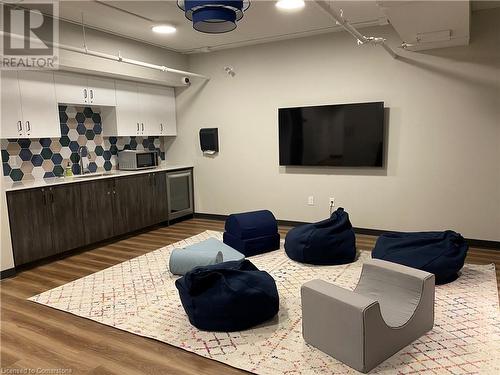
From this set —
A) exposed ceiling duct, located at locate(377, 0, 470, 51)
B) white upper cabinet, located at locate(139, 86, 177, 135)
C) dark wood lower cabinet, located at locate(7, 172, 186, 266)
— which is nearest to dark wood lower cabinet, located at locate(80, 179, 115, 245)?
dark wood lower cabinet, located at locate(7, 172, 186, 266)

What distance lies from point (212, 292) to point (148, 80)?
4.26 m

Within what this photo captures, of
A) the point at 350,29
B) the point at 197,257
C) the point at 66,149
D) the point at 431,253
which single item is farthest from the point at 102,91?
the point at 431,253

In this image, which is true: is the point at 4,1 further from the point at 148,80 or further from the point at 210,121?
the point at 210,121

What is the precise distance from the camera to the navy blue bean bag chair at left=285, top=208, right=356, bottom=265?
4.09 meters

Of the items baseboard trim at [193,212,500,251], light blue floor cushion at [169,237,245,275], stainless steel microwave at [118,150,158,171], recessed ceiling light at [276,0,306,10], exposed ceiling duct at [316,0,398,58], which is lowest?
baseboard trim at [193,212,500,251]

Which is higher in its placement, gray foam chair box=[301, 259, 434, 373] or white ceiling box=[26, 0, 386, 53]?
white ceiling box=[26, 0, 386, 53]

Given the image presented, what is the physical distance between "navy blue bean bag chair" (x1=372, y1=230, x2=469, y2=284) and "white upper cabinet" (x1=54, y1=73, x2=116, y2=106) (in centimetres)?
428

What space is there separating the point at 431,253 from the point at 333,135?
93.5 inches

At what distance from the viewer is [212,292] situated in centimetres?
281

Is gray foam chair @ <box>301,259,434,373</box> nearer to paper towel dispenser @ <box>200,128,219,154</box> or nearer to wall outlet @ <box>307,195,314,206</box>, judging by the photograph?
wall outlet @ <box>307,195,314,206</box>

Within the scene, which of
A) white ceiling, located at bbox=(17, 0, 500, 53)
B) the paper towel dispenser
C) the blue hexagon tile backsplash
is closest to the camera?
white ceiling, located at bbox=(17, 0, 500, 53)

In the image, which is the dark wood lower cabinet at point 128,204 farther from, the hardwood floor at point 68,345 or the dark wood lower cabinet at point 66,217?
the hardwood floor at point 68,345

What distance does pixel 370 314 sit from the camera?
7.30 feet

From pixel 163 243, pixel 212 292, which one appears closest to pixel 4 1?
pixel 163 243
